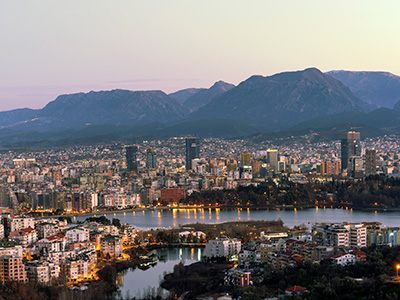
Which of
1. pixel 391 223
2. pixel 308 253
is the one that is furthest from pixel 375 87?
pixel 308 253

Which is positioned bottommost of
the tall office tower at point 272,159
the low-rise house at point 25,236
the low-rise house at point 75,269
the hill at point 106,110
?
the low-rise house at point 75,269

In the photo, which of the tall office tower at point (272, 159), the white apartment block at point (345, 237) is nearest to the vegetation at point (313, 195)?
the white apartment block at point (345, 237)

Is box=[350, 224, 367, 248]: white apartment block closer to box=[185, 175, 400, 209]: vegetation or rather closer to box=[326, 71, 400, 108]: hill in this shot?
box=[185, 175, 400, 209]: vegetation

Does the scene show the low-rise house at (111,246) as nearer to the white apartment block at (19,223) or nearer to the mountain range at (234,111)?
the white apartment block at (19,223)

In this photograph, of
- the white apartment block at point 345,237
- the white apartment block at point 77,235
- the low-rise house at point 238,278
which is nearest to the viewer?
the low-rise house at point 238,278

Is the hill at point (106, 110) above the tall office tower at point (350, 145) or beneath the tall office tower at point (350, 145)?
above

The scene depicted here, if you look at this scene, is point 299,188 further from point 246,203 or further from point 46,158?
point 46,158
